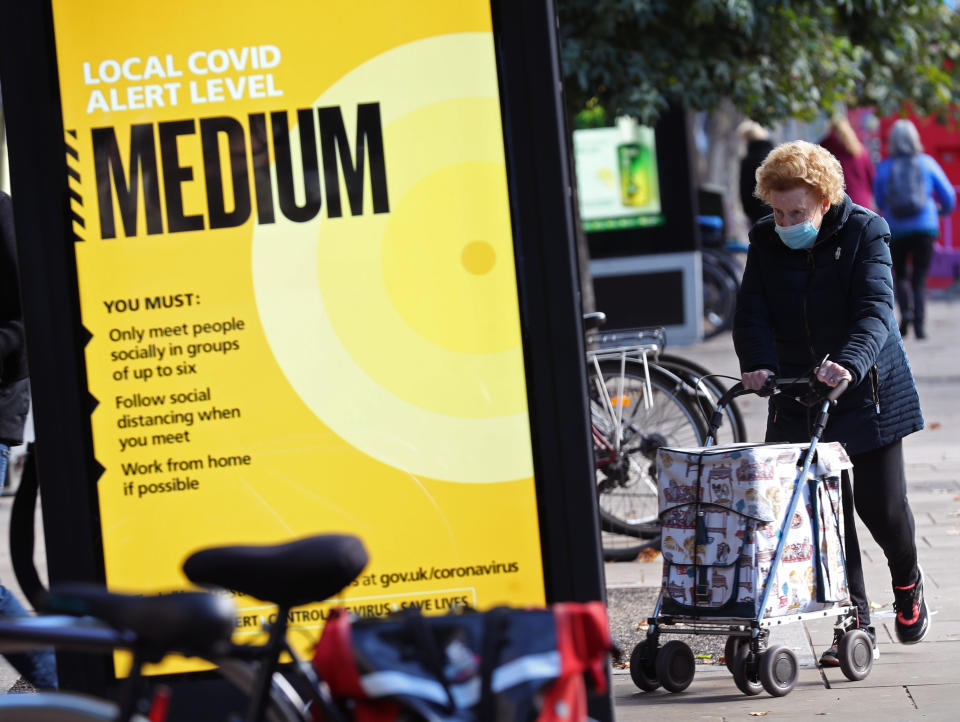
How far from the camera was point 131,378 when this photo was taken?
13.0ft

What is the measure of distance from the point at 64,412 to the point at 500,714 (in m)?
1.85

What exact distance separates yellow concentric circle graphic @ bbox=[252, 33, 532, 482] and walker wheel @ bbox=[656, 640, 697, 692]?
3.96ft

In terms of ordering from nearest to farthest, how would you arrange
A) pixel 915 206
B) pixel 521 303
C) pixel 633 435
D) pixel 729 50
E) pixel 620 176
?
pixel 521 303 < pixel 633 435 < pixel 729 50 < pixel 915 206 < pixel 620 176

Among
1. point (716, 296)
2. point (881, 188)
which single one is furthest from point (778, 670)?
point (716, 296)

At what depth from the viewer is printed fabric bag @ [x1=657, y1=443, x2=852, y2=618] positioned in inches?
184

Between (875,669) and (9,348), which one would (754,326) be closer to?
(875,669)

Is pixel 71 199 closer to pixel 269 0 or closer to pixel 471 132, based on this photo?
pixel 269 0

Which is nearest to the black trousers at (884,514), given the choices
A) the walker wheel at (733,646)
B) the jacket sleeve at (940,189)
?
the walker wheel at (733,646)

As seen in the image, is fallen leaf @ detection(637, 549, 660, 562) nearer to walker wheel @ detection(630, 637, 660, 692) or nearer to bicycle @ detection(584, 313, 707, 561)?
bicycle @ detection(584, 313, 707, 561)

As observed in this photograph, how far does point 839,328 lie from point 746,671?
1.17 metres

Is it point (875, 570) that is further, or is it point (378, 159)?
point (875, 570)

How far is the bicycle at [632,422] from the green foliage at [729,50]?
4.80m

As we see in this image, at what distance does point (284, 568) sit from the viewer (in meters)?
2.55

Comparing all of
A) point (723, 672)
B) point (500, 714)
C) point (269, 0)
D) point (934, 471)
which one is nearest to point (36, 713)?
point (500, 714)
